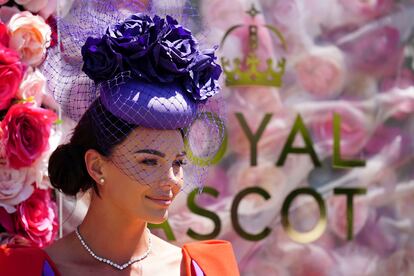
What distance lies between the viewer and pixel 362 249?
3252 mm

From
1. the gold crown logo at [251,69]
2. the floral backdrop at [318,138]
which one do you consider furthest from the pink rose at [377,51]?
the gold crown logo at [251,69]

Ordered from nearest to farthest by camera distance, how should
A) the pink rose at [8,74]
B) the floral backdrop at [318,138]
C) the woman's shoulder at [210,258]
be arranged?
the woman's shoulder at [210,258]
the pink rose at [8,74]
the floral backdrop at [318,138]

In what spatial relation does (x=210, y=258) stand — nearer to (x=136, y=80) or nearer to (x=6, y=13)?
(x=136, y=80)

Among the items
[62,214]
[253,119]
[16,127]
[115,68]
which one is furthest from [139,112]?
[253,119]

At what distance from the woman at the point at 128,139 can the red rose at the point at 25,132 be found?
0.40m

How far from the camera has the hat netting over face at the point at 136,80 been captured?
76.4 inches

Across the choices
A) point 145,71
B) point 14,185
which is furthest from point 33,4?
point 145,71

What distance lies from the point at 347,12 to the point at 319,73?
25 cm

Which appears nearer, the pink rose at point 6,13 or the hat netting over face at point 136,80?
the hat netting over face at point 136,80

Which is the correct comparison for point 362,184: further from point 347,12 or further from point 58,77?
point 58,77

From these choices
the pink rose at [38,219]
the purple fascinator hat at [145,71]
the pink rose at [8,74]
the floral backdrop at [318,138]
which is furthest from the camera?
the floral backdrop at [318,138]

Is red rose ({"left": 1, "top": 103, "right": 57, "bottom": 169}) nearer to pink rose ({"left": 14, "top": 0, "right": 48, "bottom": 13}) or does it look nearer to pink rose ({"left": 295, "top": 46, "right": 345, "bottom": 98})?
pink rose ({"left": 14, "top": 0, "right": 48, "bottom": 13})

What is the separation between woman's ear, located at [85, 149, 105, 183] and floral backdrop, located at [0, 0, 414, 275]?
1159 mm

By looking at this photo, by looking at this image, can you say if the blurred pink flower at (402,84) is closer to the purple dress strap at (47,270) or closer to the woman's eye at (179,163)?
the woman's eye at (179,163)
